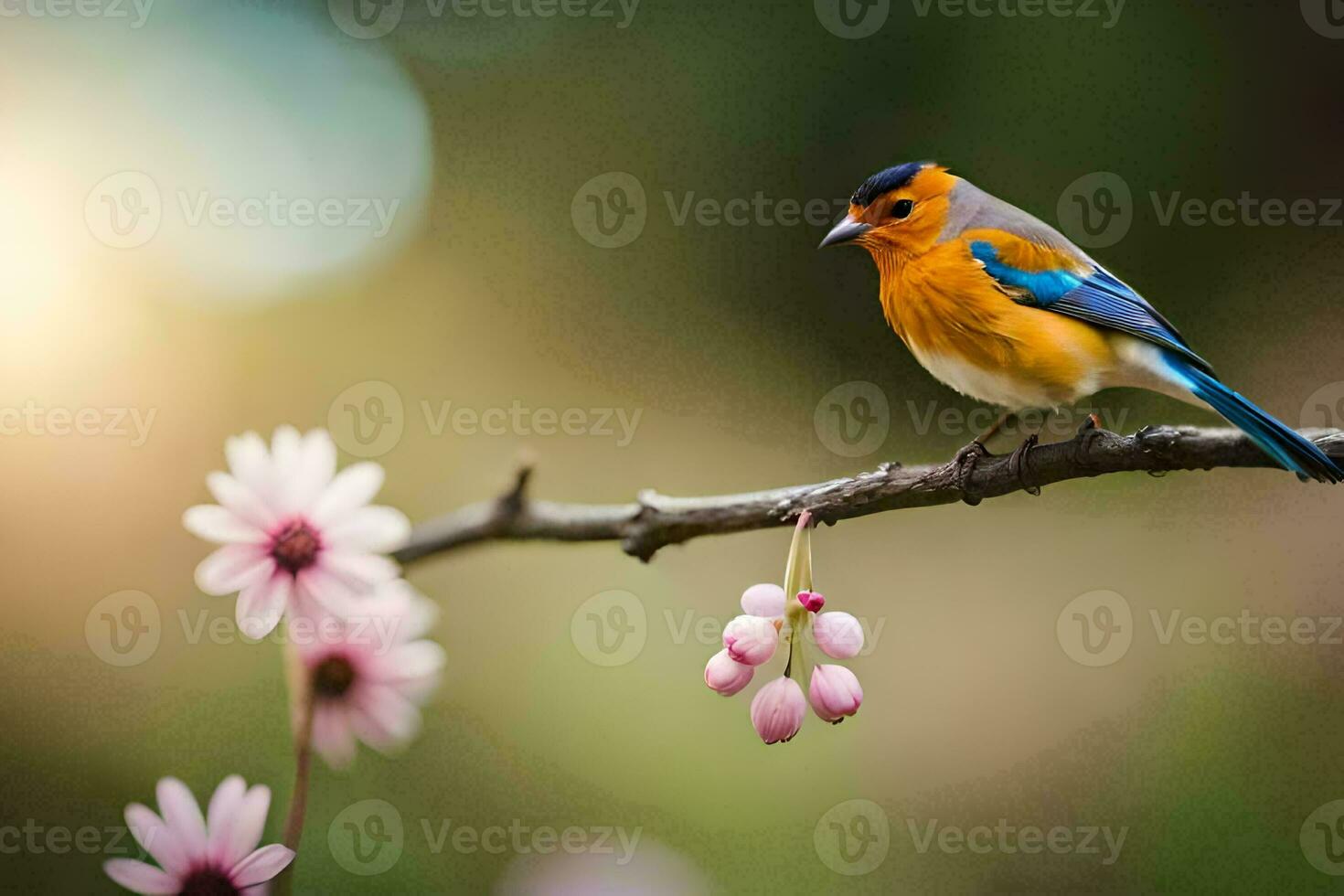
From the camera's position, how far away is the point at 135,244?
51.3 inches

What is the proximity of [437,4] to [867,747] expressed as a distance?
1.35 m

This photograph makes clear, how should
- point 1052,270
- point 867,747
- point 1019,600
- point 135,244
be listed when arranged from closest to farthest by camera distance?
point 1052,270
point 135,244
point 867,747
point 1019,600

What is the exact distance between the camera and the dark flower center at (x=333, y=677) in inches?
33.8

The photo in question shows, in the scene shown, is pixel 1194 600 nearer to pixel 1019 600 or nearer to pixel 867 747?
pixel 1019 600

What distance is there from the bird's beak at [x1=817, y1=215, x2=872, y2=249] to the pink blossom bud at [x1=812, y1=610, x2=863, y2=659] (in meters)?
0.33

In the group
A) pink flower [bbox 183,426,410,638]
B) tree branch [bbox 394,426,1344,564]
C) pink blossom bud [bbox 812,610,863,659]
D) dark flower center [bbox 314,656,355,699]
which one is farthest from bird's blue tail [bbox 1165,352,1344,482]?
dark flower center [bbox 314,656,355,699]

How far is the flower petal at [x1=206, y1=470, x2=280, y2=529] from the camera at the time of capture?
746mm

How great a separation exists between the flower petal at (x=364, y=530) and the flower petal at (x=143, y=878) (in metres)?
0.26

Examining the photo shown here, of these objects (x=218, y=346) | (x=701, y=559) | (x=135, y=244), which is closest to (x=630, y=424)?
(x=701, y=559)

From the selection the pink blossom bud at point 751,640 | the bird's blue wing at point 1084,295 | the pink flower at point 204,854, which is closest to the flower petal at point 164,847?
the pink flower at point 204,854

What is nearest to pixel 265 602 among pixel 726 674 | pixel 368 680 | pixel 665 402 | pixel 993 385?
pixel 368 680

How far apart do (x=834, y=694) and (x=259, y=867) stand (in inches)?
17.6

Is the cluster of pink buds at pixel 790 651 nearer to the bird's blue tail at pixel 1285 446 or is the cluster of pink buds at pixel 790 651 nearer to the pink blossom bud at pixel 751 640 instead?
the pink blossom bud at pixel 751 640

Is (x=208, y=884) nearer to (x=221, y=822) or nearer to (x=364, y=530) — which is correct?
(x=221, y=822)
